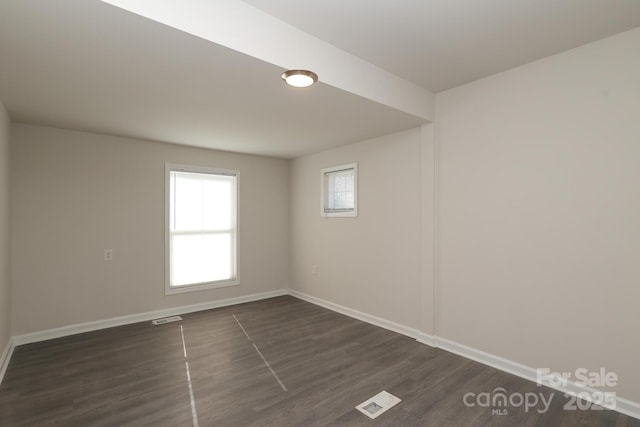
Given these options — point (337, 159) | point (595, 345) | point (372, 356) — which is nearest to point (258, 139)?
point (337, 159)

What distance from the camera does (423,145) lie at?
334cm

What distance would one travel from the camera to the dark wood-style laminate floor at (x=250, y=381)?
2.09 metres

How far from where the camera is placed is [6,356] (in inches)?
113

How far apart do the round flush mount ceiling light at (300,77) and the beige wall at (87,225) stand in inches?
110

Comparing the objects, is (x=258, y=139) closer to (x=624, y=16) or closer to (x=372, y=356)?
(x=372, y=356)

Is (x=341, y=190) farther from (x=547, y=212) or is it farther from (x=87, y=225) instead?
(x=87, y=225)

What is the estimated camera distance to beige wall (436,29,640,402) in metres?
2.15

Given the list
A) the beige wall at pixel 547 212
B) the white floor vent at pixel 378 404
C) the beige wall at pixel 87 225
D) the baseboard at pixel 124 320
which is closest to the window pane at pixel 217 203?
the beige wall at pixel 87 225

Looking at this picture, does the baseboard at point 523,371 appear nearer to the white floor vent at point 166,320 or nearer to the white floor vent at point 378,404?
the white floor vent at point 378,404

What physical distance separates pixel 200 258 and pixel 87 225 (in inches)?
56.0

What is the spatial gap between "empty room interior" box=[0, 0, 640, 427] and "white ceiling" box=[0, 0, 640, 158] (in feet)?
0.06

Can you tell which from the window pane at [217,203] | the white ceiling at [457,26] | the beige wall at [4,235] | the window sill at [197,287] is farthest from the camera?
the window pane at [217,203]

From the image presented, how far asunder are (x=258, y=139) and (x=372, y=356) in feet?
9.35

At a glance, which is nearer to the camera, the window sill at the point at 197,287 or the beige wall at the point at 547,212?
the beige wall at the point at 547,212
